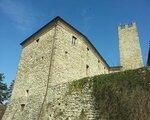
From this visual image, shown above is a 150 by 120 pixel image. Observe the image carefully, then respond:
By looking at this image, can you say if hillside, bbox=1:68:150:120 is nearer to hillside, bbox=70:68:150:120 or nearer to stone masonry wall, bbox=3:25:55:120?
hillside, bbox=70:68:150:120

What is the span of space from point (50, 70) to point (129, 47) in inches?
588

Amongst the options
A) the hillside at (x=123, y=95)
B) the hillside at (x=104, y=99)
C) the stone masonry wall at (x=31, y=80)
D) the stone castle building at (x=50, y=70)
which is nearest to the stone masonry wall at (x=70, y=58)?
the stone castle building at (x=50, y=70)

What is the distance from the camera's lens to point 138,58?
90.5 feet

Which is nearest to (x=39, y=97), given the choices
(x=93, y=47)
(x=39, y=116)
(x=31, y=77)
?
(x=39, y=116)

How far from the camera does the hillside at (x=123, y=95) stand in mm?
10416

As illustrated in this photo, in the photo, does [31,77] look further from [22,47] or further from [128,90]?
[128,90]

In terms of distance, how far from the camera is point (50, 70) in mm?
17516

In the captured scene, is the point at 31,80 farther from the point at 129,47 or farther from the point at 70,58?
the point at 129,47

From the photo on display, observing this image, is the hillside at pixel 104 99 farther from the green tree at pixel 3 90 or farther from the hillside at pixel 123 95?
the green tree at pixel 3 90

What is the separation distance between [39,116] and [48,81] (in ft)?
10.2

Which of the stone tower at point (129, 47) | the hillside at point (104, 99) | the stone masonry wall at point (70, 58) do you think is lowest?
the hillside at point (104, 99)

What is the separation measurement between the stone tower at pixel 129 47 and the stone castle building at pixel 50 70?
519 centimetres

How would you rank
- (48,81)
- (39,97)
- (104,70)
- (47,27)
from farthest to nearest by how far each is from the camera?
(104,70) < (47,27) < (48,81) < (39,97)

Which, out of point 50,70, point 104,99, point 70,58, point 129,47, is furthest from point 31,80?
point 129,47
